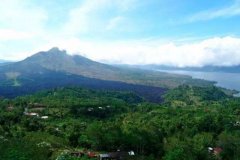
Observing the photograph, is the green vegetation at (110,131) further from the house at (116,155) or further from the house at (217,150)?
the house at (116,155)

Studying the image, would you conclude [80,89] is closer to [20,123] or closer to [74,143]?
[20,123]

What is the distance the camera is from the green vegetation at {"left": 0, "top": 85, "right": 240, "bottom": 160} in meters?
41.0

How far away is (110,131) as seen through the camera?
51.3 meters

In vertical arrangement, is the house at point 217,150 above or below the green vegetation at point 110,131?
below

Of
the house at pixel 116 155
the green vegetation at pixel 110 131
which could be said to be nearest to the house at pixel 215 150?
the green vegetation at pixel 110 131

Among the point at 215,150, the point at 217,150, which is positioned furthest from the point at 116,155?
the point at 215,150

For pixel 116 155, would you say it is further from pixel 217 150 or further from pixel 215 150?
pixel 215 150

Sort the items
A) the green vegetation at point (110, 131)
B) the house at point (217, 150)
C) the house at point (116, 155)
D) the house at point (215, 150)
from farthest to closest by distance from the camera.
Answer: the house at point (215, 150) → the house at point (217, 150) → the house at point (116, 155) → the green vegetation at point (110, 131)

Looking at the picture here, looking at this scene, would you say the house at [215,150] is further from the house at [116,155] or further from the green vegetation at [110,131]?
the house at [116,155]

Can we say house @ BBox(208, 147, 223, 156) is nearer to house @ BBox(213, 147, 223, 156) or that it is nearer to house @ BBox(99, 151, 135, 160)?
house @ BBox(213, 147, 223, 156)

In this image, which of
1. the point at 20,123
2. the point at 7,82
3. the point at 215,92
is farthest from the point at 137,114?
the point at 7,82

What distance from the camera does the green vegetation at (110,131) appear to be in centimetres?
4101

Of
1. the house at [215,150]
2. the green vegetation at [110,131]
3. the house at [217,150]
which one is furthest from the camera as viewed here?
the house at [215,150]

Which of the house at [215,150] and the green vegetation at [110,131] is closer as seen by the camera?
the green vegetation at [110,131]
